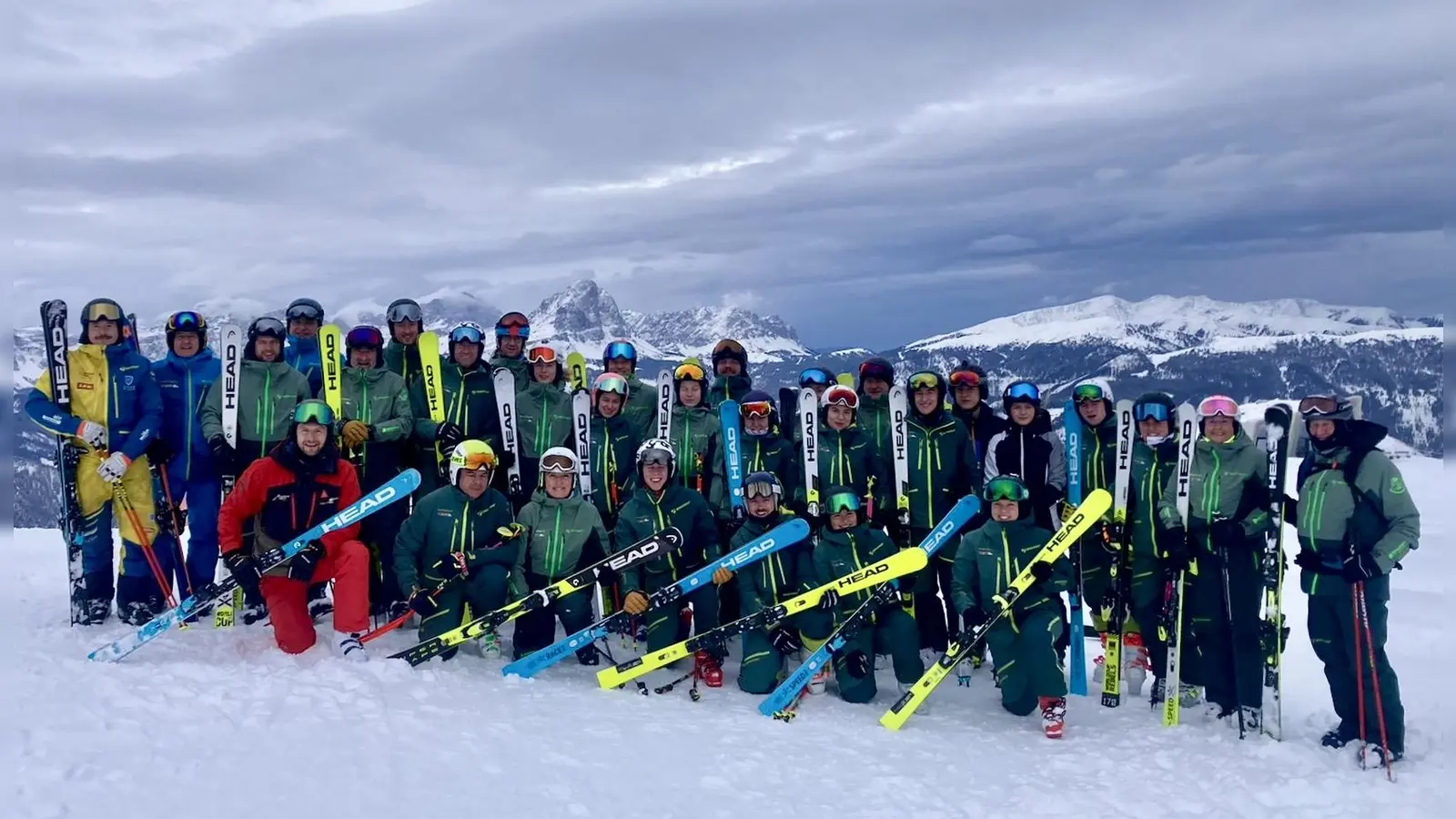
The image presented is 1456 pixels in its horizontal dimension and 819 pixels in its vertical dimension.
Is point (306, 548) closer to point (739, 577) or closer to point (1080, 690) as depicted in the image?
point (739, 577)

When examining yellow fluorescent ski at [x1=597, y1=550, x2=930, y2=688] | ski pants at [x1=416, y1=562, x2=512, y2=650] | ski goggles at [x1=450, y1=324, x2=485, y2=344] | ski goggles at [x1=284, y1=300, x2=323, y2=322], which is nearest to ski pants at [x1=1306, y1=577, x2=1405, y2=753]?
yellow fluorescent ski at [x1=597, y1=550, x2=930, y2=688]

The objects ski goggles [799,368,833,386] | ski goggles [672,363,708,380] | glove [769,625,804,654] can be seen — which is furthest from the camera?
ski goggles [799,368,833,386]

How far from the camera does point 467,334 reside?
10.2 metres

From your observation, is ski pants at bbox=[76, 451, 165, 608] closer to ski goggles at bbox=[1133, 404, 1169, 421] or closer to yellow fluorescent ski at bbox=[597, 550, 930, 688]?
yellow fluorescent ski at bbox=[597, 550, 930, 688]

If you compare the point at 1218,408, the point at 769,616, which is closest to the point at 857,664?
the point at 769,616

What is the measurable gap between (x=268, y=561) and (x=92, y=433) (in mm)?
2147

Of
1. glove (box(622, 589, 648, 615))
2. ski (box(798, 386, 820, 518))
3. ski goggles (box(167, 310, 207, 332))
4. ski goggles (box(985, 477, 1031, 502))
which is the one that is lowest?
glove (box(622, 589, 648, 615))

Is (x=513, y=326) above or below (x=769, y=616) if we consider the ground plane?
above

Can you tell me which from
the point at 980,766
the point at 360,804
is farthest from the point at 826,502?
the point at 360,804

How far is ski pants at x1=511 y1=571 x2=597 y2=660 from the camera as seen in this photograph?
335 inches

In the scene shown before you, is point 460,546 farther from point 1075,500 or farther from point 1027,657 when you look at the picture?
point 1075,500

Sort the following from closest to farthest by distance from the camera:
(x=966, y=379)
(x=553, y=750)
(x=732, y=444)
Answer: (x=553, y=750), (x=732, y=444), (x=966, y=379)

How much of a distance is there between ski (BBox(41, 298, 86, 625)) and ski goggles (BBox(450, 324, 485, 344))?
3.45 m

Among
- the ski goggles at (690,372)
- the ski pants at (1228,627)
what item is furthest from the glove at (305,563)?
the ski pants at (1228,627)
